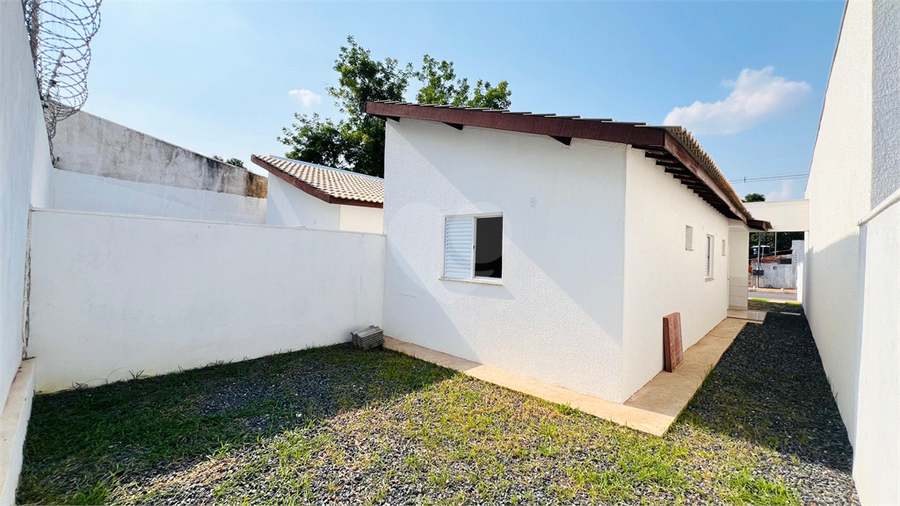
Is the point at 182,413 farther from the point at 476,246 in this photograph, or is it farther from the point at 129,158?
the point at 129,158

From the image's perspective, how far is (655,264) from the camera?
6.69 metres

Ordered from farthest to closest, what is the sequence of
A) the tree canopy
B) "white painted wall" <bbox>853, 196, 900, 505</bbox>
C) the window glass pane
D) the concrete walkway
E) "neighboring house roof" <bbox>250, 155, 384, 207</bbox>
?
the tree canopy < "neighboring house roof" <bbox>250, 155, 384, 207</bbox> < the window glass pane < the concrete walkway < "white painted wall" <bbox>853, 196, 900, 505</bbox>

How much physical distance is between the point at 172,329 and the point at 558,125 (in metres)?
7.41

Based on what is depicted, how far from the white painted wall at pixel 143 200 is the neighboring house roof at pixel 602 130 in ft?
29.4

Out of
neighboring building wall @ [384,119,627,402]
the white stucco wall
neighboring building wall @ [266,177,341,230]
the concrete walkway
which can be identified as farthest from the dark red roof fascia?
neighboring building wall @ [266,177,341,230]

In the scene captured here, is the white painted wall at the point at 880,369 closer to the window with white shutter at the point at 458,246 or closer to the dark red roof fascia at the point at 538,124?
the dark red roof fascia at the point at 538,124

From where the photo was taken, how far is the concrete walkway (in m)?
4.98

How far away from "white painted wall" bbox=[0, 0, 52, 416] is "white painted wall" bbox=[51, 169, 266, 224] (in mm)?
6134

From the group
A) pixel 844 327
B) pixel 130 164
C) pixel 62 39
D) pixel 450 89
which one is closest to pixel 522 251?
pixel 844 327

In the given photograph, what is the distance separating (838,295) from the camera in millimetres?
5852

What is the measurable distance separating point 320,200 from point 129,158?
664cm

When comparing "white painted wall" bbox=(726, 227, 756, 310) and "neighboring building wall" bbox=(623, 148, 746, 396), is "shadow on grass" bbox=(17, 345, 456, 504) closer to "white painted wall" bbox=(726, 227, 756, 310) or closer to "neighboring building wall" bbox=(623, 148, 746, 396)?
"neighboring building wall" bbox=(623, 148, 746, 396)

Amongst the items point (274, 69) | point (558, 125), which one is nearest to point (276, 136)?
point (274, 69)

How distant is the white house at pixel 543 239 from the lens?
18.2 feet
